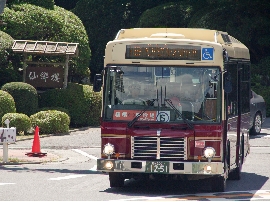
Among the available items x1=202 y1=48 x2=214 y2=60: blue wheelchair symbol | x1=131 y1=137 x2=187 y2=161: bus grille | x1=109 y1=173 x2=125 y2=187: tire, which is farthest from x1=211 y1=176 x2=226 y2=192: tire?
x1=202 y1=48 x2=214 y2=60: blue wheelchair symbol

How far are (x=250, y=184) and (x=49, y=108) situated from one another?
15138 mm

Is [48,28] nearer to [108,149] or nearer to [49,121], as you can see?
[49,121]

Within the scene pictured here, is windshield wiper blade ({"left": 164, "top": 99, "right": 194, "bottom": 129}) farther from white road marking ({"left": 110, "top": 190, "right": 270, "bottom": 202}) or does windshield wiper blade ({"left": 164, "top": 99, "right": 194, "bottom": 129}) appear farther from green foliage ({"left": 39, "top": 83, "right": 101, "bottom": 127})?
green foliage ({"left": 39, "top": 83, "right": 101, "bottom": 127})

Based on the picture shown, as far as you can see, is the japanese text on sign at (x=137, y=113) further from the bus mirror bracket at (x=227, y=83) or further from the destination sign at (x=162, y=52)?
the bus mirror bracket at (x=227, y=83)

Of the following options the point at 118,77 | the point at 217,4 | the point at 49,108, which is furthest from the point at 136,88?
the point at 217,4

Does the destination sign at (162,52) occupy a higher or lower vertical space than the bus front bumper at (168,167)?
higher

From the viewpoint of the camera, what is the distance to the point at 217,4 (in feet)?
133

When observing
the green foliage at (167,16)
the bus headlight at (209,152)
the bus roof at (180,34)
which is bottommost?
the bus headlight at (209,152)

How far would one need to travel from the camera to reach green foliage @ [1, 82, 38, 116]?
30109mm

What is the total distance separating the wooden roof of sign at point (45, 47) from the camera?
3203 centimetres

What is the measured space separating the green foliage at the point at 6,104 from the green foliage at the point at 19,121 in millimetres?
809

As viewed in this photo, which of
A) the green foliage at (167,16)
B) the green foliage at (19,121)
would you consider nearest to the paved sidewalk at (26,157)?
the green foliage at (19,121)

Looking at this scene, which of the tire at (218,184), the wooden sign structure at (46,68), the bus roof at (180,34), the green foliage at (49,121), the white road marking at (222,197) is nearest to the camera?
the white road marking at (222,197)

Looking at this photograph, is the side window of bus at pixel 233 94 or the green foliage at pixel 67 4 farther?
the green foliage at pixel 67 4
